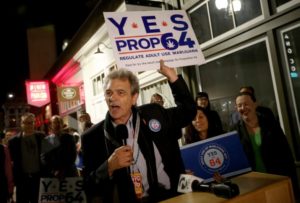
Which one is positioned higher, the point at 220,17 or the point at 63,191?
the point at 220,17

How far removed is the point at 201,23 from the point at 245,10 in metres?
1.35

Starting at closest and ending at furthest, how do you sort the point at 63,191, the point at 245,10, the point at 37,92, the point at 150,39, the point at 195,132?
the point at 150,39
the point at 63,191
the point at 195,132
the point at 245,10
the point at 37,92

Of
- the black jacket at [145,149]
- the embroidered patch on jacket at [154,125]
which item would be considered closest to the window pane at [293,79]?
the black jacket at [145,149]

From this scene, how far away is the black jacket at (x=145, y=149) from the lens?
2.24m

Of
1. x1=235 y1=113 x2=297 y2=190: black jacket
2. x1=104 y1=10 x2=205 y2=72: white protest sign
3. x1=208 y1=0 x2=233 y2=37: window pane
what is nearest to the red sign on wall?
x1=208 y1=0 x2=233 y2=37: window pane

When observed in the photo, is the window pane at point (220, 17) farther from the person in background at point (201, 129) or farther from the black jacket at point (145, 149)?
the black jacket at point (145, 149)

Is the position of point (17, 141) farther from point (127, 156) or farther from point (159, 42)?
point (127, 156)

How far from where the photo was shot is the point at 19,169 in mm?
6289

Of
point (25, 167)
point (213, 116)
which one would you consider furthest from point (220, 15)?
point (25, 167)

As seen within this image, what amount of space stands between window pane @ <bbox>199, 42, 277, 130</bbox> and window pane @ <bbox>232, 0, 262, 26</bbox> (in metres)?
0.50

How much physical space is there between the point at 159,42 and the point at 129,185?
1694mm

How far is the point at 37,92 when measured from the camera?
65.9 ft

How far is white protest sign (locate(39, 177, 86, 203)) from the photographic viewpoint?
13.0ft

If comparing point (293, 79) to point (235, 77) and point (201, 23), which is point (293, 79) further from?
point (201, 23)
